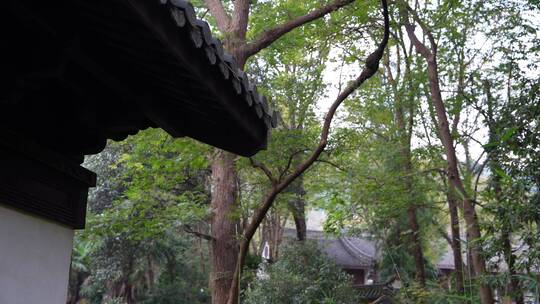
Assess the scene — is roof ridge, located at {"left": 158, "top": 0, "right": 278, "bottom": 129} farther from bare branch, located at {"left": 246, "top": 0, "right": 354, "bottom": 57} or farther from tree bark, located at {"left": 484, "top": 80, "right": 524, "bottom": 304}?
bare branch, located at {"left": 246, "top": 0, "right": 354, "bottom": 57}

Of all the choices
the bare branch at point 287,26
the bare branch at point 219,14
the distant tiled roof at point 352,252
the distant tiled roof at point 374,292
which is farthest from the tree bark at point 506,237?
the distant tiled roof at point 352,252

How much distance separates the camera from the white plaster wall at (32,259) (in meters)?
2.73

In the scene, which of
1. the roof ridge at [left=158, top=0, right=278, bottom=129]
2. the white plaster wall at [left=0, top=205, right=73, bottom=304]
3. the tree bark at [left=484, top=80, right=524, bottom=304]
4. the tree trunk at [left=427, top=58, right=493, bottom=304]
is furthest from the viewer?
the tree trunk at [left=427, top=58, right=493, bottom=304]

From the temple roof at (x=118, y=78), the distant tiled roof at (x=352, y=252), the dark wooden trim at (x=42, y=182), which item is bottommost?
the dark wooden trim at (x=42, y=182)

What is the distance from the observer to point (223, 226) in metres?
9.80

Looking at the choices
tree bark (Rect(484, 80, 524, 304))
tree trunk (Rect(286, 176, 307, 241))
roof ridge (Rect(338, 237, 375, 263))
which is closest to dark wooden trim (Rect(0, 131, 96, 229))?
tree bark (Rect(484, 80, 524, 304))

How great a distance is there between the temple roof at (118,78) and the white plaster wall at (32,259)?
45cm

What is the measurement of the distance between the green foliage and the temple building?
7.66m

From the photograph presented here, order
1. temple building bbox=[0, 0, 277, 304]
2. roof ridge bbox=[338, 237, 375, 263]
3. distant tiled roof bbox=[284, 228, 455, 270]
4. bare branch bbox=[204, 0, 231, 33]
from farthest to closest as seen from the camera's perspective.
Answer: roof ridge bbox=[338, 237, 375, 263]
distant tiled roof bbox=[284, 228, 455, 270]
bare branch bbox=[204, 0, 231, 33]
temple building bbox=[0, 0, 277, 304]

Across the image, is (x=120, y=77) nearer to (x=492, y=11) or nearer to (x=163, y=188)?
(x=163, y=188)

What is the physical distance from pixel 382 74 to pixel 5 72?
48.8 ft

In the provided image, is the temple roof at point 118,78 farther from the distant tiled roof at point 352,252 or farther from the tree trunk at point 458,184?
the distant tiled roof at point 352,252

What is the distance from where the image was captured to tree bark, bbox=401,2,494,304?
880cm

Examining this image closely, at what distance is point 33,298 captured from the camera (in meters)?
2.95
